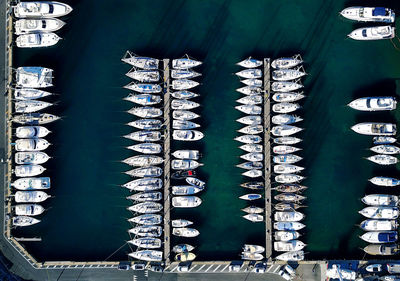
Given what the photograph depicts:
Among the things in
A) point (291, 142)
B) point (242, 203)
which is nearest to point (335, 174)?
point (291, 142)

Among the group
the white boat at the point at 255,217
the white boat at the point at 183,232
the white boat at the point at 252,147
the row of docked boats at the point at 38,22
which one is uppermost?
the row of docked boats at the point at 38,22

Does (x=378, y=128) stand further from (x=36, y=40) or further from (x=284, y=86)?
(x=36, y=40)

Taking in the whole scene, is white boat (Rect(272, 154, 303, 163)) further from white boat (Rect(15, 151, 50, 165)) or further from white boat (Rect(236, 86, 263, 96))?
Answer: white boat (Rect(15, 151, 50, 165))

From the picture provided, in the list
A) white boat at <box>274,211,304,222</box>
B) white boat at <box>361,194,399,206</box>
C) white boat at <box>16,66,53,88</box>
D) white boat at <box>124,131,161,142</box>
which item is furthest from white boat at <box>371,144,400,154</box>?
white boat at <box>16,66,53,88</box>

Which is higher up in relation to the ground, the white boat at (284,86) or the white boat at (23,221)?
the white boat at (284,86)

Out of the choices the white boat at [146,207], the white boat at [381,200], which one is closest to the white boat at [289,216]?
the white boat at [381,200]

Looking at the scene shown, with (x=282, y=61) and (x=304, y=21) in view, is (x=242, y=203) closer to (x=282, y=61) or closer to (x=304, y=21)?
(x=282, y=61)

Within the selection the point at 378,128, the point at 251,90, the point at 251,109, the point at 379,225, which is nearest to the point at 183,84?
the point at 251,90

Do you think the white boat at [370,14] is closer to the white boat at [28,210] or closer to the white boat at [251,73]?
the white boat at [251,73]
